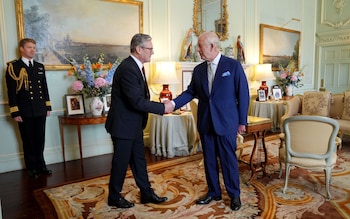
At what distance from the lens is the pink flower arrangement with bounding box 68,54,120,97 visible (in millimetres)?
3893

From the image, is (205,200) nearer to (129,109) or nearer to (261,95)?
(129,109)

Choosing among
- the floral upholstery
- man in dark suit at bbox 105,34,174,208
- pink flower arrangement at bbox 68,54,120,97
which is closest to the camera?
man in dark suit at bbox 105,34,174,208

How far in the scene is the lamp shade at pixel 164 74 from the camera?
4.49 meters

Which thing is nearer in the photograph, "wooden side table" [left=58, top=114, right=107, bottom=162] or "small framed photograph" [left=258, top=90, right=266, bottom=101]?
"wooden side table" [left=58, top=114, right=107, bottom=162]

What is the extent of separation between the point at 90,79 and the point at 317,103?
4012 millimetres

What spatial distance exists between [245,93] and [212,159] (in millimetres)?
698

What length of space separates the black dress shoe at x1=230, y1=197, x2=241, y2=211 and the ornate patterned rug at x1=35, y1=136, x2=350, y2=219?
0.12 feet

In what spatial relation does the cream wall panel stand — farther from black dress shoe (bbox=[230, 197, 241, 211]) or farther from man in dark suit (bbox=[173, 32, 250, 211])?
black dress shoe (bbox=[230, 197, 241, 211])

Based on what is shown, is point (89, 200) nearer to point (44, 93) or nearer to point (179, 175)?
point (179, 175)

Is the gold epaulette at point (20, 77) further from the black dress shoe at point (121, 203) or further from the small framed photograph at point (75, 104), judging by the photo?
the black dress shoe at point (121, 203)

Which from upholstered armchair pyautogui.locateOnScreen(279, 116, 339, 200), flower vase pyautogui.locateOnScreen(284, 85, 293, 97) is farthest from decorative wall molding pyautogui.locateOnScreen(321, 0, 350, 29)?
upholstered armchair pyautogui.locateOnScreen(279, 116, 339, 200)

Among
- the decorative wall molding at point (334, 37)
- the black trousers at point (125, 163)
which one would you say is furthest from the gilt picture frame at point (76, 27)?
the decorative wall molding at point (334, 37)

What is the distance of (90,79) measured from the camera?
391 centimetres

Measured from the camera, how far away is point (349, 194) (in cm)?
288
